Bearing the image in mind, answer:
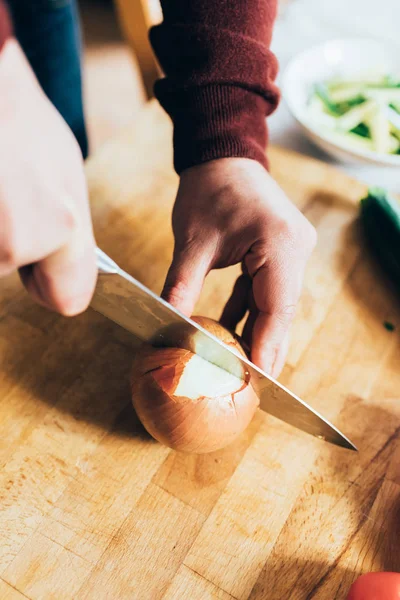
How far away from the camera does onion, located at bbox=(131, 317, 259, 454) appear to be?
1.00 metres

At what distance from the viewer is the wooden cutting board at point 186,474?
988 mm

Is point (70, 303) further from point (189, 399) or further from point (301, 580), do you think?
point (301, 580)

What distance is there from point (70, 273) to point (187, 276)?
0.37m

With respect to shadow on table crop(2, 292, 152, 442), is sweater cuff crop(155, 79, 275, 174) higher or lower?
higher

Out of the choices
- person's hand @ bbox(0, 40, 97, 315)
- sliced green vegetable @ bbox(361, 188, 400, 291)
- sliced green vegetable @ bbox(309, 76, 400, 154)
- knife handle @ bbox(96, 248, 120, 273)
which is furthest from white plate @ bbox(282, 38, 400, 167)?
person's hand @ bbox(0, 40, 97, 315)

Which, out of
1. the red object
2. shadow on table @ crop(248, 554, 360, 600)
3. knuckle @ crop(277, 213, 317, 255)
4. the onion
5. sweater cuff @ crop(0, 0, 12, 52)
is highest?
sweater cuff @ crop(0, 0, 12, 52)

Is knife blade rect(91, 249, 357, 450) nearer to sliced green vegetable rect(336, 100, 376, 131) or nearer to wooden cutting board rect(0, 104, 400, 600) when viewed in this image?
wooden cutting board rect(0, 104, 400, 600)

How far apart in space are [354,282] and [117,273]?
0.78 m

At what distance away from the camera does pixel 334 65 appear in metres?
1.91

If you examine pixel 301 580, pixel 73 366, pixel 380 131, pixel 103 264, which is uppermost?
pixel 103 264

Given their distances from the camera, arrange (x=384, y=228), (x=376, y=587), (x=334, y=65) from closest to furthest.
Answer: (x=376, y=587), (x=384, y=228), (x=334, y=65)

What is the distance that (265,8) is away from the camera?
1.26 metres

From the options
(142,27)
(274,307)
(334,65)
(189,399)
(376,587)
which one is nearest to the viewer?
(376,587)

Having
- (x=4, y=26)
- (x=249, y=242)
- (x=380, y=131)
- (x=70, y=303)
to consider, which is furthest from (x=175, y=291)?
(x=380, y=131)
